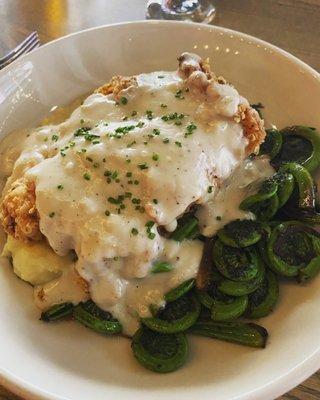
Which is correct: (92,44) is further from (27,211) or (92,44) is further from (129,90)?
(27,211)

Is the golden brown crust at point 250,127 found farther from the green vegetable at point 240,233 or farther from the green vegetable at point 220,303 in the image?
the green vegetable at point 220,303

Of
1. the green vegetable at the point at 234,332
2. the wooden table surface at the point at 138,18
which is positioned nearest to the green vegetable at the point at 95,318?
the green vegetable at the point at 234,332

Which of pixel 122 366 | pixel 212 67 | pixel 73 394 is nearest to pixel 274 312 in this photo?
pixel 122 366

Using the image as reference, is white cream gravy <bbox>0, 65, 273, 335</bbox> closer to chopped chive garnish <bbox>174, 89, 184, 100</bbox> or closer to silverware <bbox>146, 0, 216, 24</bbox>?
chopped chive garnish <bbox>174, 89, 184, 100</bbox>

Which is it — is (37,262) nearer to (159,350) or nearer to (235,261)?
(159,350)

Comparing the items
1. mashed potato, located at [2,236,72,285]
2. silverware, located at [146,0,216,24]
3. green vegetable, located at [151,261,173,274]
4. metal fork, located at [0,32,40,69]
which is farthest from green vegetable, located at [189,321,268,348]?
silverware, located at [146,0,216,24]

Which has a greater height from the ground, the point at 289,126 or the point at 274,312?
the point at 289,126
